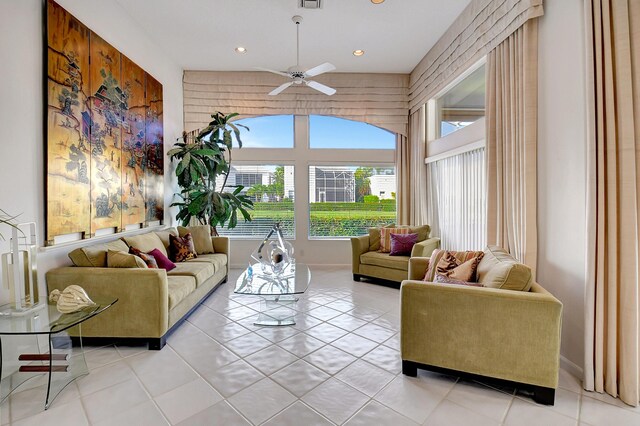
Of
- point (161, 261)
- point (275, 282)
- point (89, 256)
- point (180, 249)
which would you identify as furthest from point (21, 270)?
point (275, 282)

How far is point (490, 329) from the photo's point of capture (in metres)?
2.03

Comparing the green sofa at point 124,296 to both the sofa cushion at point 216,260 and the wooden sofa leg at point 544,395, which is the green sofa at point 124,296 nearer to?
the sofa cushion at point 216,260

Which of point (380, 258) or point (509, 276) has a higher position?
point (509, 276)

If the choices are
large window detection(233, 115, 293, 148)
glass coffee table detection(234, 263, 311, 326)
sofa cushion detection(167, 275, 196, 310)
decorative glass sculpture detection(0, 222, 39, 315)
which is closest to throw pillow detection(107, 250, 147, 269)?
sofa cushion detection(167, 275, 196, 310)

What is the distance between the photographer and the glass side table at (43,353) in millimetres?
1941

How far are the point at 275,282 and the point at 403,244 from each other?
2.19m

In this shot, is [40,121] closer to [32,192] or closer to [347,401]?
[32,192]

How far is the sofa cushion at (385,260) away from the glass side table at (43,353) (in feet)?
10.9

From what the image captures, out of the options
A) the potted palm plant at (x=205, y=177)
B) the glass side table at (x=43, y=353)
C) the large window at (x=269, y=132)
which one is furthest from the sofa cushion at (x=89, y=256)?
the large window at (x=269, y=132)

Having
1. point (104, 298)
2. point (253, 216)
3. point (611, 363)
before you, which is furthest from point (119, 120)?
point (611, 363)

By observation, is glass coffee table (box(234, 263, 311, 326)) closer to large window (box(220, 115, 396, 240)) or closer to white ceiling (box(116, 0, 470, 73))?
large window (box(220, 115, 396, 240))

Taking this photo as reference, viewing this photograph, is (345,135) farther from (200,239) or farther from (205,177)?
(200,239)

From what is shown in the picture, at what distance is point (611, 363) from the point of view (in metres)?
2.03

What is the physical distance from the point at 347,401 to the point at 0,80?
3.24 meters
